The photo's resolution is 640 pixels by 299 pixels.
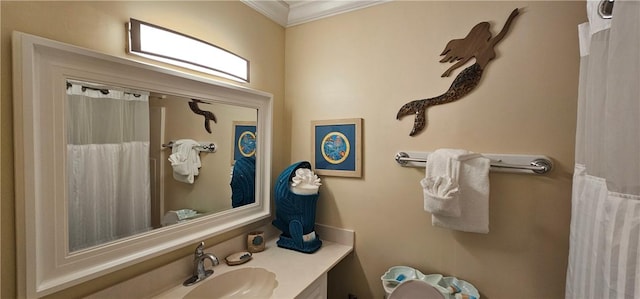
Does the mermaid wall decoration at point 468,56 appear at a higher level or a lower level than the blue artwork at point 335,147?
higher

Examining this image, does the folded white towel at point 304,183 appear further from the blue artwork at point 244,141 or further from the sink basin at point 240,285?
the sink basin at point 240,285

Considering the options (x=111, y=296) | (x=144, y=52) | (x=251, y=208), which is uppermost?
(x=144, y=52)

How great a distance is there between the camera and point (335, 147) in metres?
1.46

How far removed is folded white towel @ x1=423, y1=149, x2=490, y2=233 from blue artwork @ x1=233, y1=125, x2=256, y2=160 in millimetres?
964

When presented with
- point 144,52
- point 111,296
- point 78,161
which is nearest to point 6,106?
point 78,161

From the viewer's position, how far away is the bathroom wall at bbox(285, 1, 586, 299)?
0.99 metres

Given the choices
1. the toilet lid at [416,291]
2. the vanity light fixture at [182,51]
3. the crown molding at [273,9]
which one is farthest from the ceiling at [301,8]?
the toilet lid at [416,291]

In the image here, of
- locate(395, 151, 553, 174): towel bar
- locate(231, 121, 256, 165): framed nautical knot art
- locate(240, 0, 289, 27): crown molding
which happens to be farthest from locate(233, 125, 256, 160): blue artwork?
locate(395, 151, 553, 174): towel bar

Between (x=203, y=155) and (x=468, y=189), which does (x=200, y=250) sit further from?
(x=468, y=189)

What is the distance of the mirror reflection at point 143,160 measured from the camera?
77cm

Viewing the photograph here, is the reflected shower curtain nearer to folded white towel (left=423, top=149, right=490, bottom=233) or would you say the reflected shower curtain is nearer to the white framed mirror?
the white framed mirror

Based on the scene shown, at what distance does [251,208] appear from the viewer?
139 cm

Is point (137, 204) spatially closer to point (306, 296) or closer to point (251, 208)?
point (251, 208)

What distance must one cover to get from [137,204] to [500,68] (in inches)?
65.8
